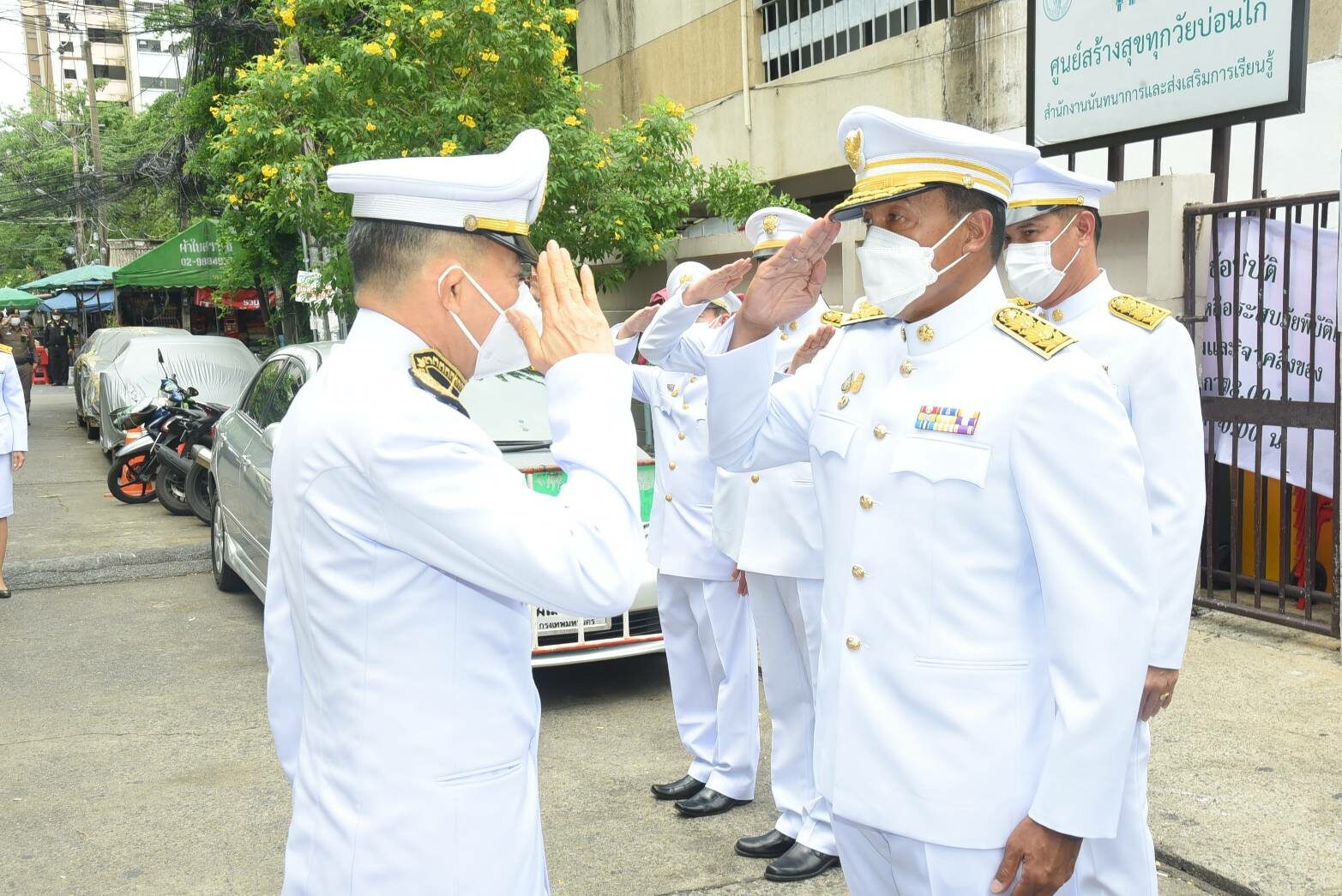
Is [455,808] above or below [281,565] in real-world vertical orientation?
below

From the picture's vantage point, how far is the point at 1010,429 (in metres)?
2.13

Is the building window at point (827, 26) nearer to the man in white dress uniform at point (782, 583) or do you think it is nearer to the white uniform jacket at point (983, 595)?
the man in white dress uniform at point (782, 583)

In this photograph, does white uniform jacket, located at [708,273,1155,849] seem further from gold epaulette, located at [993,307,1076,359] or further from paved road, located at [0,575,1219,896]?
paved road, located at [0,575,1219,896]

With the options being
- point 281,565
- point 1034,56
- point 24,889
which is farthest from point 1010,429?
point 1034,56

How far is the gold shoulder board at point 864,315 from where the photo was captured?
2.59m

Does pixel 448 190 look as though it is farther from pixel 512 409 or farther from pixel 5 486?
pixel 5 486

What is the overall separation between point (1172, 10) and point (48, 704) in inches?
271

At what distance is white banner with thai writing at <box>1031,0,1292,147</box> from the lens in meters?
6.16

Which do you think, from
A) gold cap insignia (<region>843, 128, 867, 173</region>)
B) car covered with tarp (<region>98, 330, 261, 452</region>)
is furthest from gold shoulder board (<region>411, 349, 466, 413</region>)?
car covered with tarp (<region>98, 330, 261, 452</region>)

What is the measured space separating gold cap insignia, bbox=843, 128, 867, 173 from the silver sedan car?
2767mm

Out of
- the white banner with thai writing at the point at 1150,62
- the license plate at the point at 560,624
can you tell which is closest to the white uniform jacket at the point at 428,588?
the license plate at the point at 560,624

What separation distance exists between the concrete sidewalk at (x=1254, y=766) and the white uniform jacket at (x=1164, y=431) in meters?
0.98

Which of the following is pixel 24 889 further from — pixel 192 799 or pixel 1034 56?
pixel 1034 56

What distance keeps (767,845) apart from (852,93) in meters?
8.86
